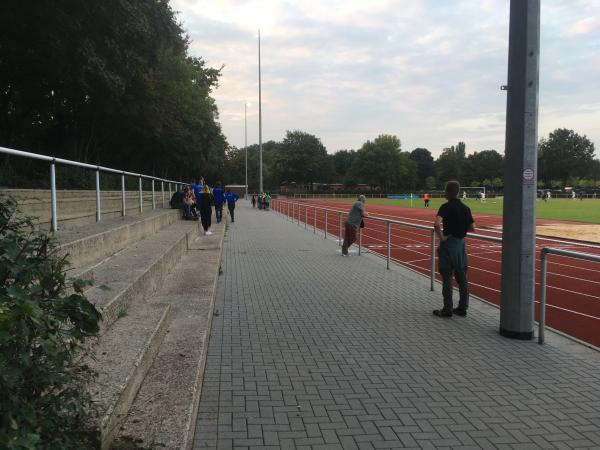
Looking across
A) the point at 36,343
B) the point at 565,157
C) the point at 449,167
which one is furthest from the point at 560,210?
the point at 449,167

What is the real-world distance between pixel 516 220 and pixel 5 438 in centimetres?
537

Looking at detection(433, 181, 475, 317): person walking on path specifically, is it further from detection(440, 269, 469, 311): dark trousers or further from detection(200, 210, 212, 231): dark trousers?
detection(200, 210, 212, 231): dark trousers

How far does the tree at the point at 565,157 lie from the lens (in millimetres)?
122062

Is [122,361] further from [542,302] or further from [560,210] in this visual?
[560,210]

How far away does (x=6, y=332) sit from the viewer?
165 centimetres

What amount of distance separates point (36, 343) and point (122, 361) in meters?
1.58

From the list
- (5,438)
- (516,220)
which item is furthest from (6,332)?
(516,220)

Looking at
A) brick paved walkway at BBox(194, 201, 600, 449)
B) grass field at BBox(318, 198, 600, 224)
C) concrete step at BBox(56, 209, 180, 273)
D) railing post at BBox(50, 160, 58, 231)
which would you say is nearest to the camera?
brick paved walkway at BBox(194, 201, 600, 449)

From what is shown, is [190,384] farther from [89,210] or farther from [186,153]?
[186,153]

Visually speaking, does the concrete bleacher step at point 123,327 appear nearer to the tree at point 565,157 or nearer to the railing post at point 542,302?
the railing post at point 542,302

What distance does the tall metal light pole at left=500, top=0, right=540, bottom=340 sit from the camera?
18.4 feet

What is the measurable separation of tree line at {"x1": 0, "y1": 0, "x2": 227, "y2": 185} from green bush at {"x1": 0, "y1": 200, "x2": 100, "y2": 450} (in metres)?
3.37

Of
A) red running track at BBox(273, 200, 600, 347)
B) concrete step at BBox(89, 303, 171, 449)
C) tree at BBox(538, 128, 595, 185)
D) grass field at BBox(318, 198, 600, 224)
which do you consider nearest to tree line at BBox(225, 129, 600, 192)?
tree at BBox(538, 128, 595, 185)

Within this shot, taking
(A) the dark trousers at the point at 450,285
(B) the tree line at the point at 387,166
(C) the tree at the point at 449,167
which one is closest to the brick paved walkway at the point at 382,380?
(A) the dark trousers at the point at 450,285
